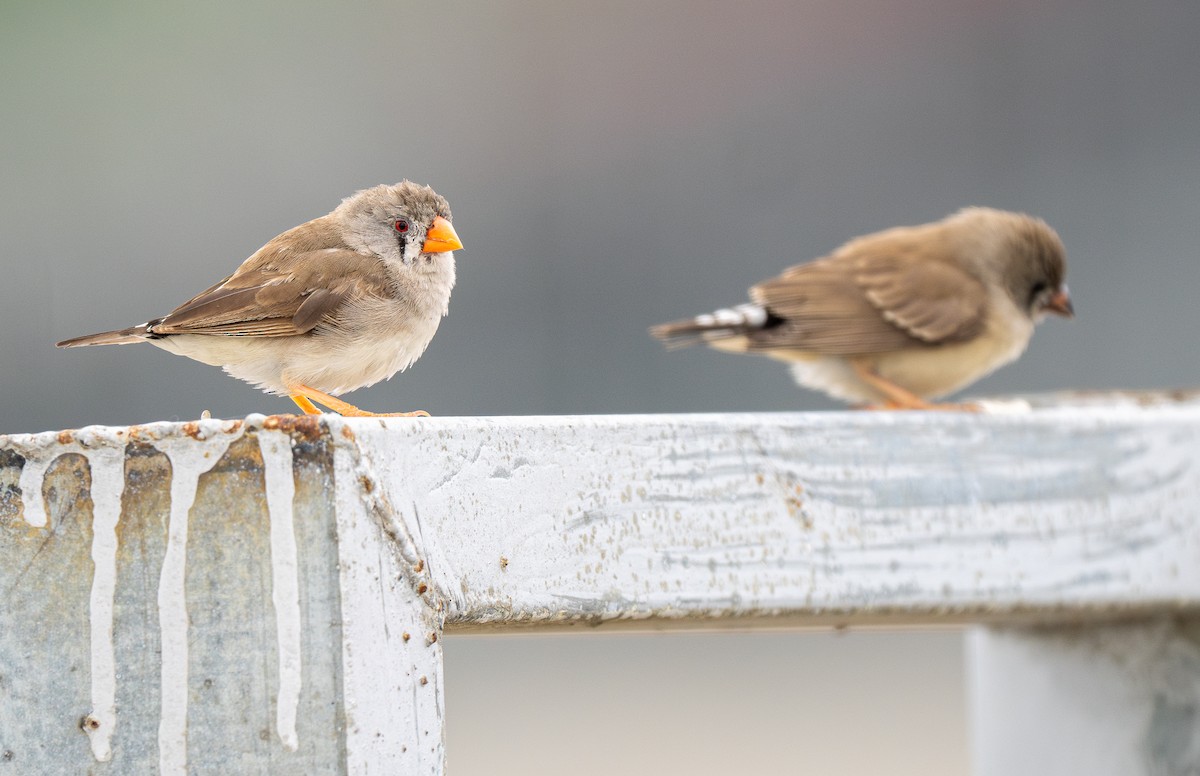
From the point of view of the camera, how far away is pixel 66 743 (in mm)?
1556

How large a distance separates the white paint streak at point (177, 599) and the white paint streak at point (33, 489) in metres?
0.14

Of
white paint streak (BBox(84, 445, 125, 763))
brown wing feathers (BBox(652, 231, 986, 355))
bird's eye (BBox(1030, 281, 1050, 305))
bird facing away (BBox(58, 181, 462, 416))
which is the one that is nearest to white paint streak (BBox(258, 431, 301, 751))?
white paint streak (BBox(84, 445, 125, 763))

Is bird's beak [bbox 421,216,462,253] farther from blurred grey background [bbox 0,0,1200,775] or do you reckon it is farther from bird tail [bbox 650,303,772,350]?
blurred grey background [bbox 0,0,1200,775]

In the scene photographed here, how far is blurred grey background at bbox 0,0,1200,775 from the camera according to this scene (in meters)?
8.01

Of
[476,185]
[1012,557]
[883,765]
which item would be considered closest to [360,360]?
[1012,557]

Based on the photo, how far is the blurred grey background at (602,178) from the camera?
801cm

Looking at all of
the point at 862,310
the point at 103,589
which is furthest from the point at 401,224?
the point at 862,310

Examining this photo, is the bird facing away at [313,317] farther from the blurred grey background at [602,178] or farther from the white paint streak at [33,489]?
the blurred grey background at [602,178]

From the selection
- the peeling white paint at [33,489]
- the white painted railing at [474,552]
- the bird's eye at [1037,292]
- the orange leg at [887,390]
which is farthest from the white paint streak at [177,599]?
the bird's eye at [1037,292]

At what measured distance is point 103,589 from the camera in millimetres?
1570

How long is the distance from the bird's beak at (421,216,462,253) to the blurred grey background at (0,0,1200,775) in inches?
143

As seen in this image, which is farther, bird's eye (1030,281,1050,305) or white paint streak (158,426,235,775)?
bird's eye (1030,281,1050,305)

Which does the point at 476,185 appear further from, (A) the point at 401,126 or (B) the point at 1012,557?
(B) the point at 1012,557

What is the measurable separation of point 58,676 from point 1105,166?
8594 millimetres
